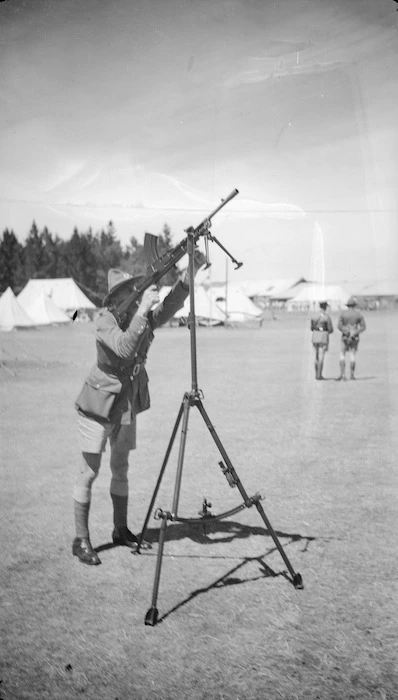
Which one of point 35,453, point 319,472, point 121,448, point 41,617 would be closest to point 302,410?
point 319,472

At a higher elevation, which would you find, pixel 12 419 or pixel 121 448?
pixel 121 448

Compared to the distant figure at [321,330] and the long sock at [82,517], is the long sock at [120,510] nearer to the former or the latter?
the long sock at [82,517]

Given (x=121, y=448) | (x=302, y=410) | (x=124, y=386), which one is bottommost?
(x=302, y=410)

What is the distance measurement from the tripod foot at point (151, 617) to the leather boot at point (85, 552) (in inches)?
37.9

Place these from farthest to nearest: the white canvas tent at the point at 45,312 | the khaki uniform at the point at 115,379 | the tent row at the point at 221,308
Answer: the tent row at the point at 221,308 < the white canvas tent at the point at 45,312 < the khaki uniform at the point at 115,379

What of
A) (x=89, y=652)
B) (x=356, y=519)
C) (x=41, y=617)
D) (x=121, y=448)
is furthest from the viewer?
(x=356, y=519)

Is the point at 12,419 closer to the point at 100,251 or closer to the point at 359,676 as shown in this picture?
the point at 100,251

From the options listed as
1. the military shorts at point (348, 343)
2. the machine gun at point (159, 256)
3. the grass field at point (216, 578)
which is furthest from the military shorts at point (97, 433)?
the military shorts at point (348, 343)

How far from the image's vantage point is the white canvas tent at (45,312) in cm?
3819

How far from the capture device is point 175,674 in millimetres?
3043

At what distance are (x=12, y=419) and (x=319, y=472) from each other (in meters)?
5.63

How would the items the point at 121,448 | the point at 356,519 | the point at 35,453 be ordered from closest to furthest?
the point at 121,448 → the point at 356,519 → the point at 35,453

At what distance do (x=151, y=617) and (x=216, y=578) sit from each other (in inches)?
31.5

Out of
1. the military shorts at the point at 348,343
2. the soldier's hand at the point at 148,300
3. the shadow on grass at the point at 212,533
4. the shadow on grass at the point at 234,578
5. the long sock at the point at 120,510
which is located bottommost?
the shadow on grass at the point at 212,533
